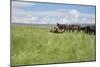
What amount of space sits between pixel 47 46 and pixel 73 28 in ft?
1.57

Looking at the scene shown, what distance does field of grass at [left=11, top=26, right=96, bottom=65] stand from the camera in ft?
8.83

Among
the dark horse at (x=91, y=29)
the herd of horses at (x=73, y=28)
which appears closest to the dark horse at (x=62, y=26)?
the herd of horses at (x=73, y=28)

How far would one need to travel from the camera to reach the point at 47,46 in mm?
2838

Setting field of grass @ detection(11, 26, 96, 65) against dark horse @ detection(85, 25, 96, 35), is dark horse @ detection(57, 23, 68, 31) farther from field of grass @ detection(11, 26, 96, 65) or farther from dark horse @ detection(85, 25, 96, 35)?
dark horse @ detection(85, 25, 96, 35)

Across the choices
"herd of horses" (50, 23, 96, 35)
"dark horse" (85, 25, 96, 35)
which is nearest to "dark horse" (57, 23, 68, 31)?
"herd of horses" (50, 23, 96, 35)

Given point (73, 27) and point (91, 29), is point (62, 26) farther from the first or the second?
point (91, 29)

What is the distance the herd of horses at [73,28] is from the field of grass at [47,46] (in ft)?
0.18

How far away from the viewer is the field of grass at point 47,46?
2.69 m

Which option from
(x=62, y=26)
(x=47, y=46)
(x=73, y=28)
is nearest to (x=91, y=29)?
(x=73, y=28)

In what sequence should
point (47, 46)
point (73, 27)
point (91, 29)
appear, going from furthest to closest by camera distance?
point (91, 29) < point (73, 27) < point (47, 46)

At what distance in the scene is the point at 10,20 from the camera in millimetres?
2648

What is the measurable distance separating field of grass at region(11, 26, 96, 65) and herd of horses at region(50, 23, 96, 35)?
6 centimetres
